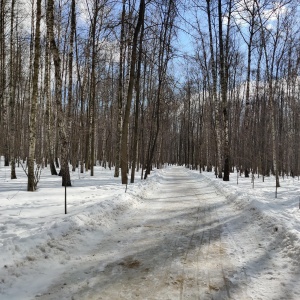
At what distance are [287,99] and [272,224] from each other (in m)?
36.6

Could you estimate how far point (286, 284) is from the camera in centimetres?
396

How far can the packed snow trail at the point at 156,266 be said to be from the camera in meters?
3.66

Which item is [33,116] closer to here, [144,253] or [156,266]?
[144,253]

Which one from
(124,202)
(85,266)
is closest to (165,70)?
(124,202)

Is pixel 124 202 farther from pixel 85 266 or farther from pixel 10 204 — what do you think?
pixel 85 266

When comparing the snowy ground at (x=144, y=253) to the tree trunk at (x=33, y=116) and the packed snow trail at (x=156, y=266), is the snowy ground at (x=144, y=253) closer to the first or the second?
the packed snow trail at (x=156, y=266)

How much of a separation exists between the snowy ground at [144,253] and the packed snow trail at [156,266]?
0.04ft

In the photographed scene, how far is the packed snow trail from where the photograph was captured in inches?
144

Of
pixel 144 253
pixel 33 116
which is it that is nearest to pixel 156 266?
pixel 144 253

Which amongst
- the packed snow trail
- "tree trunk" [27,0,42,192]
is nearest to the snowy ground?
the packed snow trail

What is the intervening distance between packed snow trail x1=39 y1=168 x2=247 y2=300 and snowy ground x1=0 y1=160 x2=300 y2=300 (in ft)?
0.04

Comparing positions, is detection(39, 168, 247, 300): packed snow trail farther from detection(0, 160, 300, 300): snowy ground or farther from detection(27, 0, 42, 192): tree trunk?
detection(27, 0, 42, 192): tree trunk

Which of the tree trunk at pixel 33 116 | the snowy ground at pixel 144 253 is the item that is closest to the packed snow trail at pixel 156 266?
the snowy ground at pixel 144 253

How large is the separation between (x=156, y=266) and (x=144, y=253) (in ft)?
2.10
